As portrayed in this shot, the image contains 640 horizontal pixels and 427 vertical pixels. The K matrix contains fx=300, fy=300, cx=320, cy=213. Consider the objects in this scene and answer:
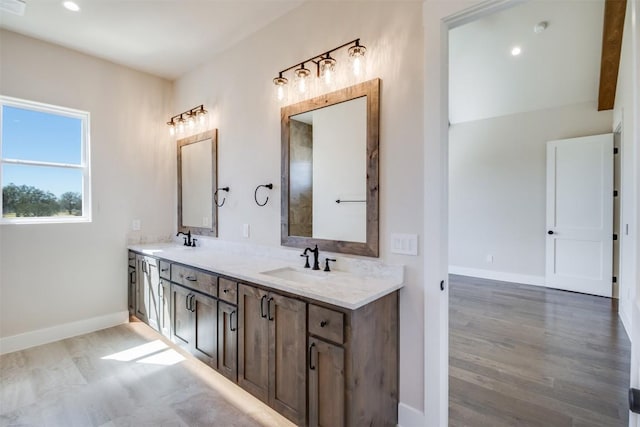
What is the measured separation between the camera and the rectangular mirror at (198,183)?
3.23 metres

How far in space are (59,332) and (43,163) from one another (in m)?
1.71

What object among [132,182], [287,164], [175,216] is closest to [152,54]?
[132,182]

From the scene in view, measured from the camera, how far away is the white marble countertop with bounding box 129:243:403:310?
5.12 ft

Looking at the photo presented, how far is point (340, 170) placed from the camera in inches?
85.4

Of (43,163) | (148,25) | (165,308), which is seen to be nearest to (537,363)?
(165,308)

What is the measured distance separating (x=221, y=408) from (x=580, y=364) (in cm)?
289

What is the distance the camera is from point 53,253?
3016mm

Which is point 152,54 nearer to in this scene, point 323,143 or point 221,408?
point 323,143

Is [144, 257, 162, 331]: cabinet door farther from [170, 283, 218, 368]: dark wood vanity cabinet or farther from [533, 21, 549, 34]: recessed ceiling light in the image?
[533, 21, 549, 34]: recessed ceiling light

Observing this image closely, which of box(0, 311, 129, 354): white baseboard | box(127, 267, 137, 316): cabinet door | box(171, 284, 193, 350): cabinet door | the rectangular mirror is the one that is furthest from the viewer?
box(127, 267, 137, 316): cabinet door

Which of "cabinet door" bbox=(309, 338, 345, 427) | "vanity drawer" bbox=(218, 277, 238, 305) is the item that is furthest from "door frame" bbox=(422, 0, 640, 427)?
"vanity drawer" bbox=(218, 277, 238, 305)

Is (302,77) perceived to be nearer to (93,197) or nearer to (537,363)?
(93,197)

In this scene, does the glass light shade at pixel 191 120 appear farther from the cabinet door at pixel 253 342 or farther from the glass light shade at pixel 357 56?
the cabinet door at pixel 253 342

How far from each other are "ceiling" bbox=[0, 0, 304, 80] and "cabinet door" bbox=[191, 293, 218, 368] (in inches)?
91.1
